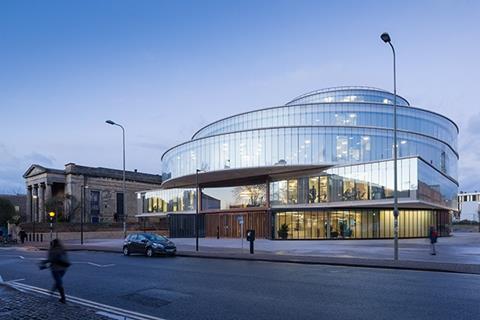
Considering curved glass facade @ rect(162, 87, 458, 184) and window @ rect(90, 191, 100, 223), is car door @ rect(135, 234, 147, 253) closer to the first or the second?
curved glass facade @ rect(162, 87, 458, 184)

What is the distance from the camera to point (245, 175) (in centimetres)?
5747

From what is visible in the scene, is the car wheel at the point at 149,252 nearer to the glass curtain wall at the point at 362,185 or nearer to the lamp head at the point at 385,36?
the lamp head at the point at 385,36

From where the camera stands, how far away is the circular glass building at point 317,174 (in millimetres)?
47331

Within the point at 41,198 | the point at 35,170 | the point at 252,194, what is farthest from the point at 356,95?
the point at 35,170

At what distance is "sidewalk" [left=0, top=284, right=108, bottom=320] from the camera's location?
8984 mm

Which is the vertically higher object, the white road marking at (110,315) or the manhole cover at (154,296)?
the white road marking at (110,315)

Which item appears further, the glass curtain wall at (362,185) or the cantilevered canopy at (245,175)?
the cantilevered canopy at (245,175)

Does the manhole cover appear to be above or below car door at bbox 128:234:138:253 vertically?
above

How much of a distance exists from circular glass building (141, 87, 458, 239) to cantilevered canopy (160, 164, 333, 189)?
127mm

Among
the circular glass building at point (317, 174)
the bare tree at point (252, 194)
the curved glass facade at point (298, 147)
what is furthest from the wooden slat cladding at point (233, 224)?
the curved glass facade at point (298, 147)

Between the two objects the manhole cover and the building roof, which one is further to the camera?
the building roof

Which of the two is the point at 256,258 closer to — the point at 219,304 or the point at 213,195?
Answer: the point at 219,304

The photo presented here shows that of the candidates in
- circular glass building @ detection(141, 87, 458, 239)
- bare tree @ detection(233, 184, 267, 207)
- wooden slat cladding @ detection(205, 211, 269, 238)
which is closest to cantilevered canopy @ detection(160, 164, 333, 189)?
circular glass building @ detection(141, 87, 458, 239)

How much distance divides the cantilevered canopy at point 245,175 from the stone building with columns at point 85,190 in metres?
40.2
